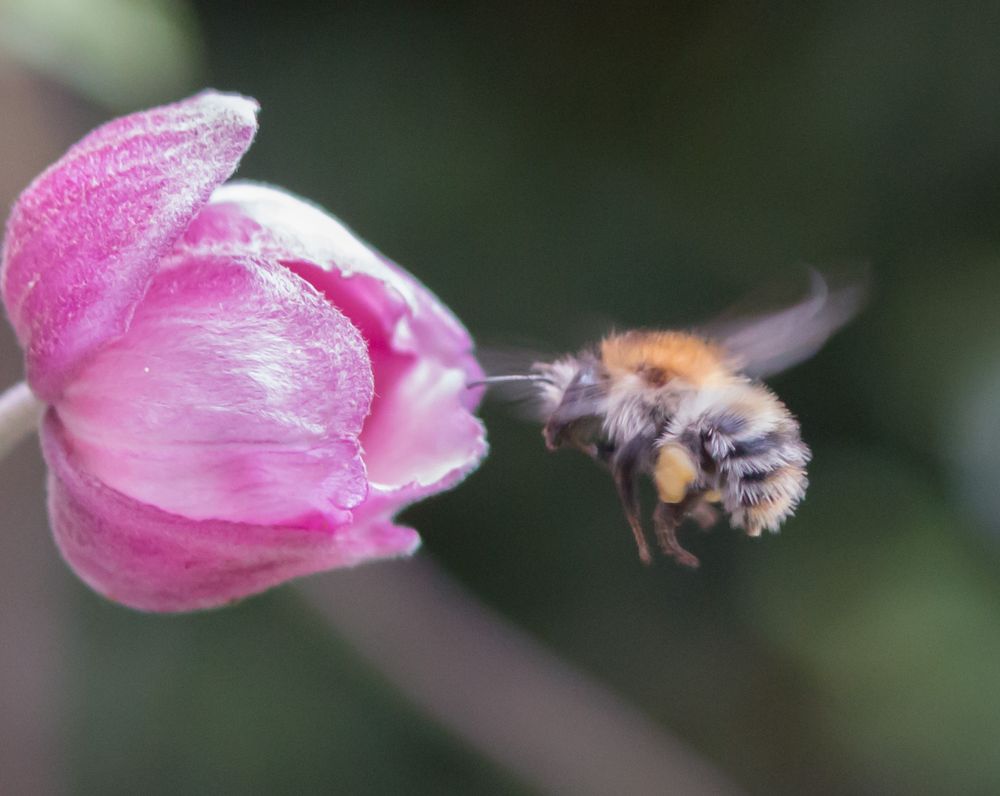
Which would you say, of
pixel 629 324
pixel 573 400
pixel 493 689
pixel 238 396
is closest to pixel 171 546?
pixel 238 396

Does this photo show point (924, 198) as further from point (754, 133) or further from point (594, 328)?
point (594, 328)

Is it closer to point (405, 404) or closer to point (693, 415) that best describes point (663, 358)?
point (693, 415)

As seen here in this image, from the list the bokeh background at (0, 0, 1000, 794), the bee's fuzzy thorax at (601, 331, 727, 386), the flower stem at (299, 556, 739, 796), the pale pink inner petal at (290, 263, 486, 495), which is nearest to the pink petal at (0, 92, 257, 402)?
the pale pink inner petal at (290, 263, 486, 495)

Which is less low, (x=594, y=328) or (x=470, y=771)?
(x=594, y=328)

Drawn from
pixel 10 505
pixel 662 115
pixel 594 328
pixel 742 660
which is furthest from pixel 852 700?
pixel 10 505

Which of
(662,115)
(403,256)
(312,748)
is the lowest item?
(312,748)

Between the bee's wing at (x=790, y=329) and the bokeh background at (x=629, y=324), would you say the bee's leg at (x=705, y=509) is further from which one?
the bokeh background at (x=629, y=324)

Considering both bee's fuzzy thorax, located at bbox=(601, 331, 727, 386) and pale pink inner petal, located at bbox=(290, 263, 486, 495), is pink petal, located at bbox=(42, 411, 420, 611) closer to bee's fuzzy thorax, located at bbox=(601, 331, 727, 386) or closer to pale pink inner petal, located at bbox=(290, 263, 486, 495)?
pale pink inner petal, located at bbox=(290, 263, 486, 495)
